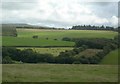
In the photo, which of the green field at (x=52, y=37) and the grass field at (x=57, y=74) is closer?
the grass field at (x=57, y=74)

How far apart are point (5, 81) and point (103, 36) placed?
37254 millimetres

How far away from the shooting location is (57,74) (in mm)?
14836

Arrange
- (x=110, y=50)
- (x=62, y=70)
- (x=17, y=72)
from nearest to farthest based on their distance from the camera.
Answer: (x=17, y=72)
(x=62, y=70)
(x=110, y=50)

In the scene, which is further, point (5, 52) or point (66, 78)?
point (5, 52)

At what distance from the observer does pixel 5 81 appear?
1298cm

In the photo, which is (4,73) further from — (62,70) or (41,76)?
(62,70)

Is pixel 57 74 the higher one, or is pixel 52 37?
pixel 52 37

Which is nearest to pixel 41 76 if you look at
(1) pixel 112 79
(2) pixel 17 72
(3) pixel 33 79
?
(3) pixel 33 79

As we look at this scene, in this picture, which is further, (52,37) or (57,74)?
(52,37)

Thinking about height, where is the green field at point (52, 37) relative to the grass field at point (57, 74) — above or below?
above

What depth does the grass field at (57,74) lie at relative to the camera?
1356 cm

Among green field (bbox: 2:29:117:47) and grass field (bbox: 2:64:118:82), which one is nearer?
grass field (bbox: 2:64:118:82)

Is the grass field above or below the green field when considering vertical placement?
below

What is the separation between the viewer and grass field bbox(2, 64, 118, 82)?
13.6 meters
